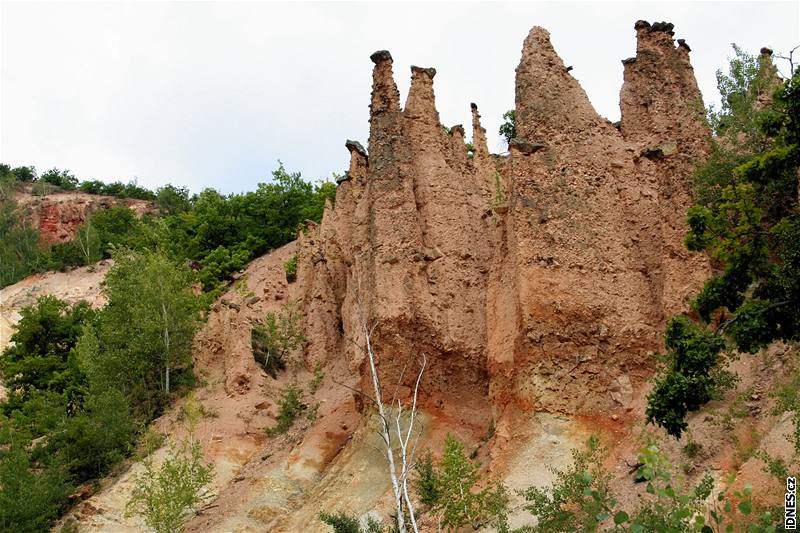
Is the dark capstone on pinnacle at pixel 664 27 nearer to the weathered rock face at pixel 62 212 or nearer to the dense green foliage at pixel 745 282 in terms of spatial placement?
the dense green foliage at pixel 745 282

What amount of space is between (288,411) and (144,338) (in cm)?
607

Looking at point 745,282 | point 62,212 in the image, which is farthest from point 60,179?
point 745,282

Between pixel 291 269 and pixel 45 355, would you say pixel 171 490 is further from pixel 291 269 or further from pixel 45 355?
pixel 45 355

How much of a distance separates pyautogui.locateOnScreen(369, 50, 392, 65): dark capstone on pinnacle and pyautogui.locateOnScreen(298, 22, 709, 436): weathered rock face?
78 centimetres

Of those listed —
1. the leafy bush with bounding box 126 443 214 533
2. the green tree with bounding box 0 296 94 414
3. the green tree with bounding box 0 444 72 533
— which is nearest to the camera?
the leafy bush with bounding box 126 443 214 533

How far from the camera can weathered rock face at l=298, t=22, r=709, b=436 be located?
2041 cm

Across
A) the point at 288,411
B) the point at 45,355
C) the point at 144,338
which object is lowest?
the point at 288,411

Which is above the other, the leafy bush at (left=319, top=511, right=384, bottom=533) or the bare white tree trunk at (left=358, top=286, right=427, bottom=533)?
the bare white tree trunk at (left=358, top=286, right=427, bottom=533)

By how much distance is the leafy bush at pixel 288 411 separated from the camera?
26.6 meters

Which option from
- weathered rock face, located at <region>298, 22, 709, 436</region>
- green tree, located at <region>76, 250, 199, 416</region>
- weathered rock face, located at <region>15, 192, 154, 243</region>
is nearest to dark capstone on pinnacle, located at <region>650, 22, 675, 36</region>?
weathered rock face, located at <region>298, 22, 709, 436</region>

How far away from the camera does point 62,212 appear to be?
66.6 metres

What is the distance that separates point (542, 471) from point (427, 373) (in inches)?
178

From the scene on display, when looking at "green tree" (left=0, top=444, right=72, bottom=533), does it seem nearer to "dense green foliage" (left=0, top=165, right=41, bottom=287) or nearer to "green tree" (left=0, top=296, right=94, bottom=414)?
"green tree" (left=0, top=296, right=94, bottom=414)

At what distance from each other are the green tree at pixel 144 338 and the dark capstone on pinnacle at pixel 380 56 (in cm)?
1036
